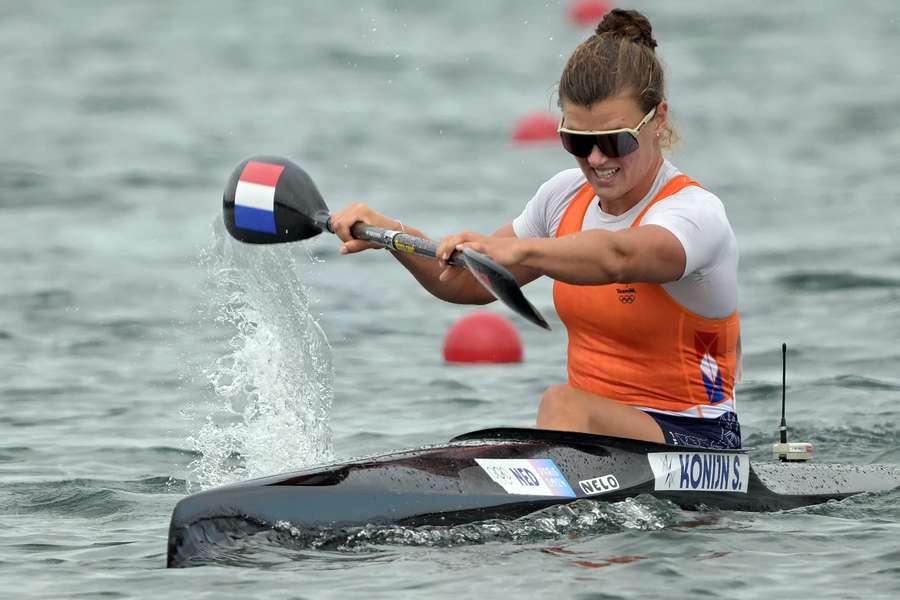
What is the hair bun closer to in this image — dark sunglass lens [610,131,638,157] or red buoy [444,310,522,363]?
dark sunglass lens [610,131,638,157]

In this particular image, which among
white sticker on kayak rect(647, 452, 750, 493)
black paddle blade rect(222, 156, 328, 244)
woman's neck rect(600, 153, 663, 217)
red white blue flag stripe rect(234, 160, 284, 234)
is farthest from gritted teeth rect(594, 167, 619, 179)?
red white blue flag stripe rect(234, 160, 284, 234)

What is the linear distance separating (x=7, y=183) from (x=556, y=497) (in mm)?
12158

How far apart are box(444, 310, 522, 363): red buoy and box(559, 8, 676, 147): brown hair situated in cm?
499

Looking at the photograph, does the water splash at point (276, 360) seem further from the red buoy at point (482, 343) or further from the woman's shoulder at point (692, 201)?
the red buoy at point (482, 343)

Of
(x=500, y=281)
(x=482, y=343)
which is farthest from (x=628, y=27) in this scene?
(x=482, y=343)

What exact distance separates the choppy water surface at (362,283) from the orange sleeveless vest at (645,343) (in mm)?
384

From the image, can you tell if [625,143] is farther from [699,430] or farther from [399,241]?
[699,430]

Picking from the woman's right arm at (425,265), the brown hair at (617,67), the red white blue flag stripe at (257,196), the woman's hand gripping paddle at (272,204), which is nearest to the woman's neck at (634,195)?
the brown hair at (617,67)

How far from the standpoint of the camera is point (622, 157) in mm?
4816

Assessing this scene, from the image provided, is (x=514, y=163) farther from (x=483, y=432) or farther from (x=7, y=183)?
(x=483, y=432)

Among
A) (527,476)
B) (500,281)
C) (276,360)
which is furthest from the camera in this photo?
(276,360)

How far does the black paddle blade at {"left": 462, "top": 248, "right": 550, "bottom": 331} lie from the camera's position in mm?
4523

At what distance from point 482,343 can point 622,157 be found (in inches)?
198

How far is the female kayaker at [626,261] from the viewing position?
465 centimetres
